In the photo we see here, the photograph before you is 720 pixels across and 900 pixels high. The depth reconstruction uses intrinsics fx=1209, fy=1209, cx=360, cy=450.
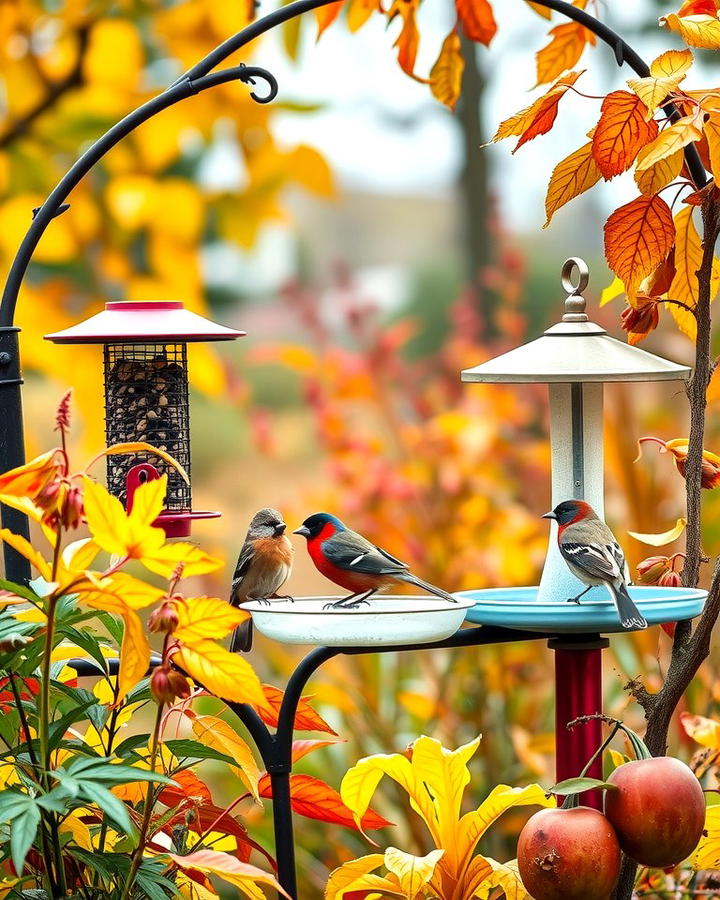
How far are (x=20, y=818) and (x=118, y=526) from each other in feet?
0.74

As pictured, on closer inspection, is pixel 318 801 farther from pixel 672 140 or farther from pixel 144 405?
pixel 672 140

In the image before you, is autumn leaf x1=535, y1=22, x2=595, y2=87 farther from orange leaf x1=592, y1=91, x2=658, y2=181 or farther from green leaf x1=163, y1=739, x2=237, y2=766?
green leaf x1=163, y1=739, x2=237, y2=766

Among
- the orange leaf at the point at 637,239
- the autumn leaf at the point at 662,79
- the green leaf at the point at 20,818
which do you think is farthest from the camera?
the orange leaf at the point at 637,239

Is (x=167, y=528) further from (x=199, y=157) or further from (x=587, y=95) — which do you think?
(x=199, y=157)

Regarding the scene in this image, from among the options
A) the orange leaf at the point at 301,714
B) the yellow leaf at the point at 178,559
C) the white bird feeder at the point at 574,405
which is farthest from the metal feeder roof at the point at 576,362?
the yellow leaf at the point at 178,559

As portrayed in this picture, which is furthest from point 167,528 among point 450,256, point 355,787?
point 450,256

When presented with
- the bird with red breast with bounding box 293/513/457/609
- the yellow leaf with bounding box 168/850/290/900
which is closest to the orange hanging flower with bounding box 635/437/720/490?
the bird with red breast with bounding box 293/513/457/609

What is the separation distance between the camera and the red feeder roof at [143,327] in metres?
→ 1.42

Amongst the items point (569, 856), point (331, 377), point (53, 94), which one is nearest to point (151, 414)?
point (53, 94)

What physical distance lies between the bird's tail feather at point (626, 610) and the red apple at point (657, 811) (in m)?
0.14

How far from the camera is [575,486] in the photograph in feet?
4.99

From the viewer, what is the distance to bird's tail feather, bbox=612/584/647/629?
122cm

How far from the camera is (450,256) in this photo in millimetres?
9844

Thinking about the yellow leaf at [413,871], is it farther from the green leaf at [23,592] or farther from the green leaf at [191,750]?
the green leaf at [23,592]
